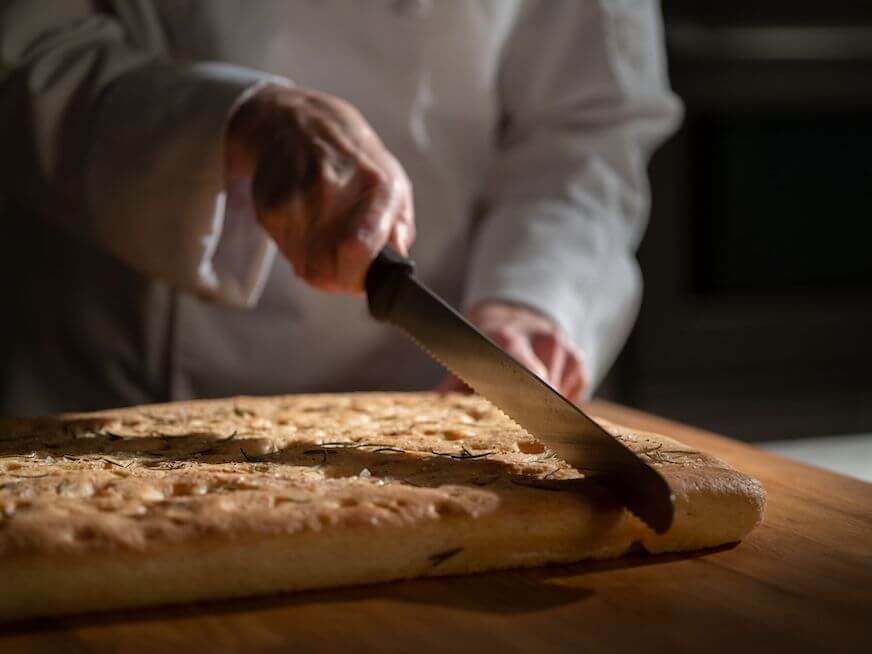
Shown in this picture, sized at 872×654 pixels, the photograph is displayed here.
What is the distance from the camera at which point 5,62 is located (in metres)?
1.21

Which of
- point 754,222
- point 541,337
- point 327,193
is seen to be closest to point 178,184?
point 327,193

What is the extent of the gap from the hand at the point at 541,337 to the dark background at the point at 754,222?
143 cm

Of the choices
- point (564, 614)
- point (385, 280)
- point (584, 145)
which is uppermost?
point (584, 145)

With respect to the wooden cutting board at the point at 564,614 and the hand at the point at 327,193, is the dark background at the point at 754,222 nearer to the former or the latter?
the hand at the point at 327,193

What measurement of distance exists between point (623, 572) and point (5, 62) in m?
0.88

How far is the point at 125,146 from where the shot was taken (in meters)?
1.16

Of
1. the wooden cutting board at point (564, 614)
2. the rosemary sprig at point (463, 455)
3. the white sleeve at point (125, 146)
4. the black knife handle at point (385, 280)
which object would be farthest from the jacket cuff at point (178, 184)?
the wooden cutting board at point (564, 614)

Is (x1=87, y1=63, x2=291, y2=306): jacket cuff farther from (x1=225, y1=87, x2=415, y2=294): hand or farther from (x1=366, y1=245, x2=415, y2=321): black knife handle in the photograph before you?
(x1=366, y1=245, x2=415, y2=321): black knife handle

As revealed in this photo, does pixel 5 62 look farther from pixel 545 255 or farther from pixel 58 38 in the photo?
pixel 545 255

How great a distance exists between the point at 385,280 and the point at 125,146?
0.39m

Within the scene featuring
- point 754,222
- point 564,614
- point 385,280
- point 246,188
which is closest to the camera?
point 564,614

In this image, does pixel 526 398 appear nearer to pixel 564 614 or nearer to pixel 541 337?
pixel 564 614

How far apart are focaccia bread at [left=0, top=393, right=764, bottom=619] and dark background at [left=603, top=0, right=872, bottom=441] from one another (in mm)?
1838

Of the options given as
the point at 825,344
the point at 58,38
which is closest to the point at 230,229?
the point at 58,38
